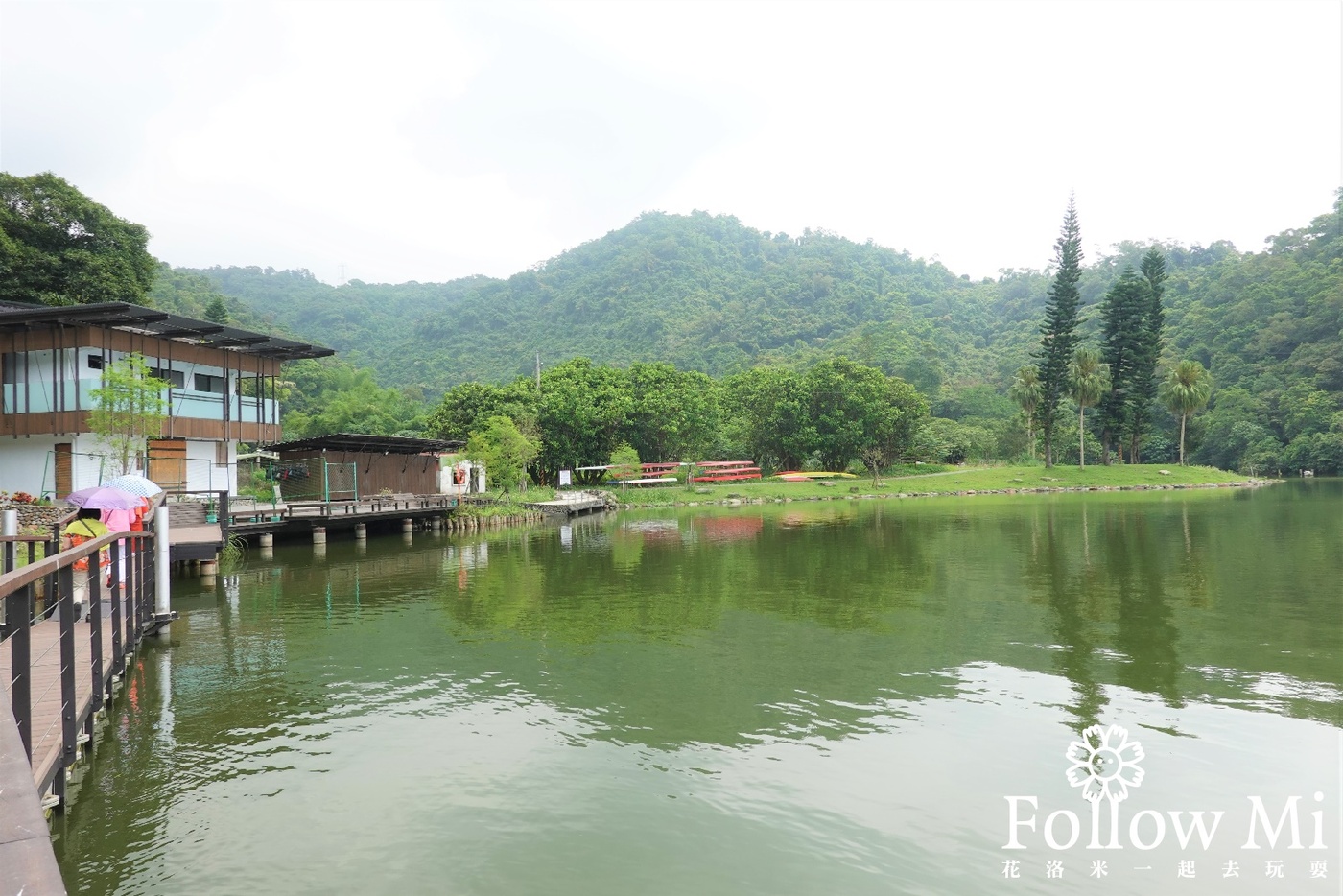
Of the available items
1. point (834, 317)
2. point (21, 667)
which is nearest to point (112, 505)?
point (21, 667)

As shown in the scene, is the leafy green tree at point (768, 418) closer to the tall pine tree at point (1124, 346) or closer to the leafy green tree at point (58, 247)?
the tall pine tree at point (1124, 346)

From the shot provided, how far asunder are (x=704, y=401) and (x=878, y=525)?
27.1 metres

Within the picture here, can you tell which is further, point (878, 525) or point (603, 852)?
point (878, 525)

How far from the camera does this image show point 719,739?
8.16 m

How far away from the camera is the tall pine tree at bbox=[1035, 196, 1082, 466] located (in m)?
56.5

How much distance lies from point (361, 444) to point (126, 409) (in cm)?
1149

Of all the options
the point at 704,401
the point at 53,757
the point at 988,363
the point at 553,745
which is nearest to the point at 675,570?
the point at 553,745

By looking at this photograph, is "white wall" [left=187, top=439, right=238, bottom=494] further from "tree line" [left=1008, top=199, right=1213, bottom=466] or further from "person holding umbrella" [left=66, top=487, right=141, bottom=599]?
"tree line" [left=1008, top=199, right=1213, bottom=466]

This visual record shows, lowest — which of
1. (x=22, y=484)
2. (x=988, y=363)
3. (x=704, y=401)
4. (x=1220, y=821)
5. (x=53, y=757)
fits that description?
(x=1220, y=821)

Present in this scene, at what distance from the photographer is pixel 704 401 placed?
5684 centimetres

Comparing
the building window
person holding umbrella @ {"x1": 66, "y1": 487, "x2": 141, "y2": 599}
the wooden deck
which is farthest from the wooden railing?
the wooden deck

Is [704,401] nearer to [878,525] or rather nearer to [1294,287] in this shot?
[878,525]

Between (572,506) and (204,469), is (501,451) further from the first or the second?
(204,469)

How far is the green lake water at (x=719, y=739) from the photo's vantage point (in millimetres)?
5883
